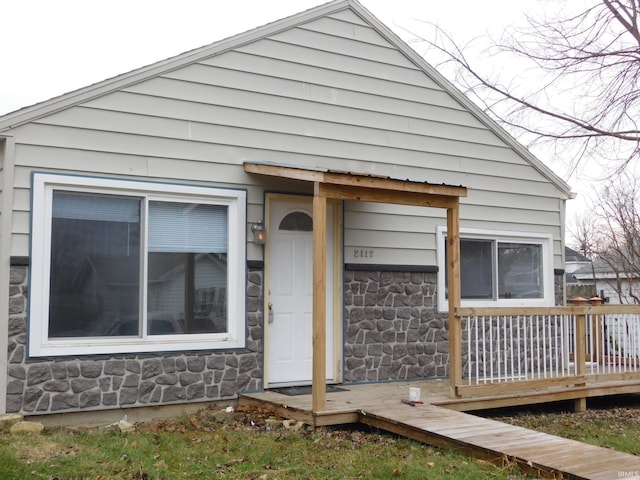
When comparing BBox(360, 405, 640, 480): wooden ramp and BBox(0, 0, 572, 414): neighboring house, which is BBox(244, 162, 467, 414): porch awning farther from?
BBox(360, 405, 640, 480): wooden ramp

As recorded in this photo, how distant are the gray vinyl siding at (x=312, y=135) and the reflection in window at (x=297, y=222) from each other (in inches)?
12.7

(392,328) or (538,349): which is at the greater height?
(392,328)

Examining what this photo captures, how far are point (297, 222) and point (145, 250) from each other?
1957 millimetres

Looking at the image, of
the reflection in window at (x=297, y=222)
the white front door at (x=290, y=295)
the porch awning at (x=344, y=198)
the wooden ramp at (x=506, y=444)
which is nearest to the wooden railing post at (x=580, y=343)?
the porch awning at (x=344, y=198)

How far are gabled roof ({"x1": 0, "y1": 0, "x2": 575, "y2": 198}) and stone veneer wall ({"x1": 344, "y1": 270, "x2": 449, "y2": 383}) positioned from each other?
100 inches

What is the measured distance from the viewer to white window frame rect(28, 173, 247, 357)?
21.7ft

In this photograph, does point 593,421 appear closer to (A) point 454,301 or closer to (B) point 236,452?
(A) point 454,301

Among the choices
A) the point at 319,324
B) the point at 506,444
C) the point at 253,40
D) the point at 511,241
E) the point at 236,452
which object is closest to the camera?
the point at 506,444

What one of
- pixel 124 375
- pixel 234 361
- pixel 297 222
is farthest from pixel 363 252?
pixel 124 375

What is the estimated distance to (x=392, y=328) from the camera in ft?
29.1

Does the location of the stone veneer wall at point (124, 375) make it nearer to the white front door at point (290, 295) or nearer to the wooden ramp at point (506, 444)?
the white front door at point (290, 295)

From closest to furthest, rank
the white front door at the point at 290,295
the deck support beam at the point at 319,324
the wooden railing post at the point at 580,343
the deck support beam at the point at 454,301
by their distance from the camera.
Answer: the deck support beam at the point at 319,324, the deck support beam at the point at 454,301, the white front door at the point at 290,295, the wooden railing post at the point at 580,343

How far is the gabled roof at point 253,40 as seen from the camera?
6.77 meters

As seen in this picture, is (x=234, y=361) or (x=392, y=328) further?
(x=392, y=328)
